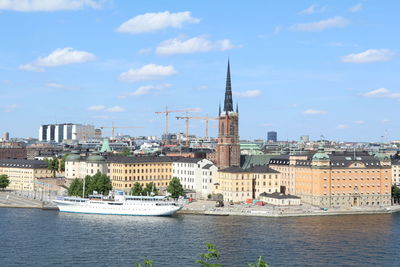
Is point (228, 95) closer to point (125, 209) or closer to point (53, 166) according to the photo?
point (125, 209)

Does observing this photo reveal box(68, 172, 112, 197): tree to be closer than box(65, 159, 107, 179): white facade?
Yes

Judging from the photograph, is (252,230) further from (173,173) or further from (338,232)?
(173,173)

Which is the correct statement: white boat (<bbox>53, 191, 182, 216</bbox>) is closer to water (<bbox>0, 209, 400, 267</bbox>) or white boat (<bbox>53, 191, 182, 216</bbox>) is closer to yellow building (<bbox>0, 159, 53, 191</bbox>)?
water (<bbox>0, 209, 400, 267</bbox>)

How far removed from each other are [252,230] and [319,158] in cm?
2973

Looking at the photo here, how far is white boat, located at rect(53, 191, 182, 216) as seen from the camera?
106 metres

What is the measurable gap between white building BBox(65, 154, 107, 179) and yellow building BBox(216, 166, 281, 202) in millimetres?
30461

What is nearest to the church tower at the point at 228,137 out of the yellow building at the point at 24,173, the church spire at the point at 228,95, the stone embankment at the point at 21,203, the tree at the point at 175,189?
the church spire at the point at 228,95

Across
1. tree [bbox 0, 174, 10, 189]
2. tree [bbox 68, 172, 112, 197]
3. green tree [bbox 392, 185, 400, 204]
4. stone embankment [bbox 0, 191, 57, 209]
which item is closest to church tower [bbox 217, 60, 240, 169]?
tree [bbox 68, 172, 112, 197]

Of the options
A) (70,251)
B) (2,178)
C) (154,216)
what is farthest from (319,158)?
(2,178)

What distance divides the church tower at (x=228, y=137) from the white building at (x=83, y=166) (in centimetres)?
2639

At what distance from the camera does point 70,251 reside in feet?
237

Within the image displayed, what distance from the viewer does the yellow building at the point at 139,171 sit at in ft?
437

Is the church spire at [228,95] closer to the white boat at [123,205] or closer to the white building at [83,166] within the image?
the white building at [83,166]

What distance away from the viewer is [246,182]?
12019 centimetres
